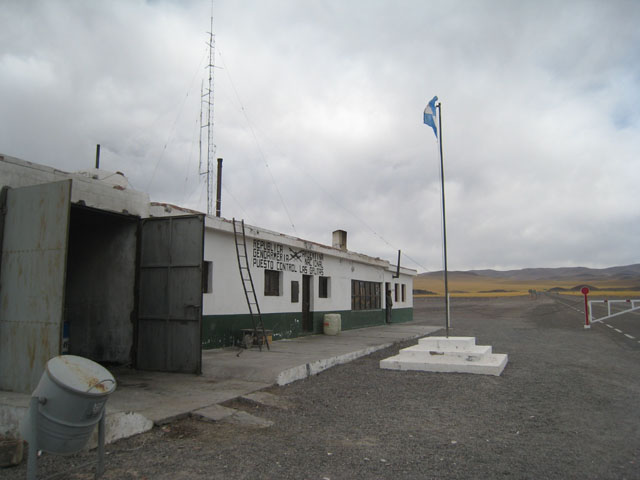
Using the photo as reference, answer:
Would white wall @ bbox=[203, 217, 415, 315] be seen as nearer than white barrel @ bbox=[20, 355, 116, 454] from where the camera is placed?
No

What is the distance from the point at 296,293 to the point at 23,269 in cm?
962

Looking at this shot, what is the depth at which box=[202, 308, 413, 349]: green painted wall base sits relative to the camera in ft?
37.7

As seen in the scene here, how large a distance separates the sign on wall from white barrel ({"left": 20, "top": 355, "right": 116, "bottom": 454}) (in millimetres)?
9294

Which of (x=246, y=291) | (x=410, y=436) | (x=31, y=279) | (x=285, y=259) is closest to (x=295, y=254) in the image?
(x=285, y=259)

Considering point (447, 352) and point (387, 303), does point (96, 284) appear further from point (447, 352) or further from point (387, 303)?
point (387, 303)

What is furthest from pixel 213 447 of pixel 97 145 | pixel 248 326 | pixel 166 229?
pixel 97 145

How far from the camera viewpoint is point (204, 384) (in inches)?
304

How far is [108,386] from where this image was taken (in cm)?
403

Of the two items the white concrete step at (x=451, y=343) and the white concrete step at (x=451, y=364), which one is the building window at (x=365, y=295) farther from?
the white concrete step at (x=451, y=364)

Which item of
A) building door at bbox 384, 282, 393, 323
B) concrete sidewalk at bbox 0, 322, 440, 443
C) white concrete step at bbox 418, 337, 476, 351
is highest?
building door at bbox 384, 282, 393, 323

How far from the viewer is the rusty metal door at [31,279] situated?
6.10m

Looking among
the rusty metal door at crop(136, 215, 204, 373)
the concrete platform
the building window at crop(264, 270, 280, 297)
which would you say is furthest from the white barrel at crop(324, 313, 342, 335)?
the rusty metal door at crop(136, 215, 204, 373)

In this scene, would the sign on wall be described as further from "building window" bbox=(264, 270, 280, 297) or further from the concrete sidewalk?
the concrete sidewalk

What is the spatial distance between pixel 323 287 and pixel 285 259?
348 centimetres
